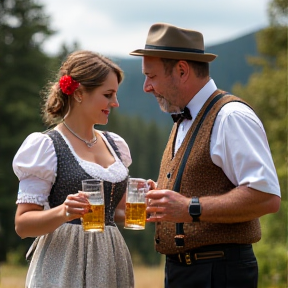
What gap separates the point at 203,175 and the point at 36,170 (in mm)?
820

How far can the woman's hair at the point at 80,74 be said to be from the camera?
3.96m

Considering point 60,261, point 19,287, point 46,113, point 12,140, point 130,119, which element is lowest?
point 19,287

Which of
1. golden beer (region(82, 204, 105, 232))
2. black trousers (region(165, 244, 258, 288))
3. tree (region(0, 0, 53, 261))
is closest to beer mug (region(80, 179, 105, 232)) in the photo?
golden beer (region(82, 204, 105, 232))

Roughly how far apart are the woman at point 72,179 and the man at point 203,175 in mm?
278

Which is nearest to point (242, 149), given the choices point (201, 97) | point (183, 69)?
point (201, 97)

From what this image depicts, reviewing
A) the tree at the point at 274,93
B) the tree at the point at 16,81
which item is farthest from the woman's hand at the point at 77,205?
the tree at the point at 16,81

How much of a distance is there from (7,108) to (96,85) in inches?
1081

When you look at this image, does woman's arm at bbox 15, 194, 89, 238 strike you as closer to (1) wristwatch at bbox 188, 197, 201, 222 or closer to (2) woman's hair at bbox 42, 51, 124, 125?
(1) wristwatch at bbox 188, 197, 201, 222

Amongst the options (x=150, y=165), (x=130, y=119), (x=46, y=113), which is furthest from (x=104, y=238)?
(x=130, y=119)

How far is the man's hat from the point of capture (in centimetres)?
368

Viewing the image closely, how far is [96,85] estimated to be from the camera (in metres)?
3.96

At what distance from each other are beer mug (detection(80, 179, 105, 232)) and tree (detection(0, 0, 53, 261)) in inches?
1062

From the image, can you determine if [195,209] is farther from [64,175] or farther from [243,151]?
[64,175]

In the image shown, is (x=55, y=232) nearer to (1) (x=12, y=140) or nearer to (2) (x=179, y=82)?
(2) (x=179, y=82)
